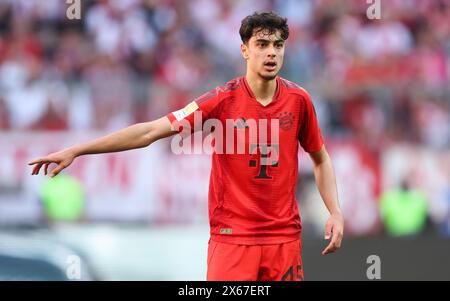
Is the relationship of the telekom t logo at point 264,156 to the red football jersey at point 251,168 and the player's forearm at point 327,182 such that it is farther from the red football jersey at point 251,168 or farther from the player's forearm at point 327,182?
the player's forearm at point 327,182

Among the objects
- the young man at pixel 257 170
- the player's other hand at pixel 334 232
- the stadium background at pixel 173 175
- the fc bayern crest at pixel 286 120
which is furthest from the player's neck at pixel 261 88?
the stadium background at pixel 173 175

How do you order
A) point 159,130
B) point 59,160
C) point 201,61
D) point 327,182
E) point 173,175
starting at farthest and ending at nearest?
1. point 201,61
2. point 173,175
3. point 327,182
4. point 159,130
5. point 59,160

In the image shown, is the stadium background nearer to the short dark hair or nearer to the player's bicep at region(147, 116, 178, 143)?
the player's bicep at region(147, 116, 178, 143)

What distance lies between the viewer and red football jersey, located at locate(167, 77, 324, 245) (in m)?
5.75

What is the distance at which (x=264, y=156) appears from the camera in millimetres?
5758

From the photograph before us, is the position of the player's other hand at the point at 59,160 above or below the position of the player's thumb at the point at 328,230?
above

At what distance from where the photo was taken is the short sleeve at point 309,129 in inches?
232

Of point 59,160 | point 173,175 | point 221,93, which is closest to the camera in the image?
point 59,160

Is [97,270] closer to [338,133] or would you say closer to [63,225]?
[63,225]

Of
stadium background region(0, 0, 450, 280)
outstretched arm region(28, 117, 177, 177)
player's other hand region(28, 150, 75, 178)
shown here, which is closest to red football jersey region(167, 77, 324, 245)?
outstretched arm region(28, 117, 177, 177)

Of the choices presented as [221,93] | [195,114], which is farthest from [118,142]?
[221,93]

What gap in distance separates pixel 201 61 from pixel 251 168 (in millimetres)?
7330

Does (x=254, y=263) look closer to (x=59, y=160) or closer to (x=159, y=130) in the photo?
(x=159, y=130)
